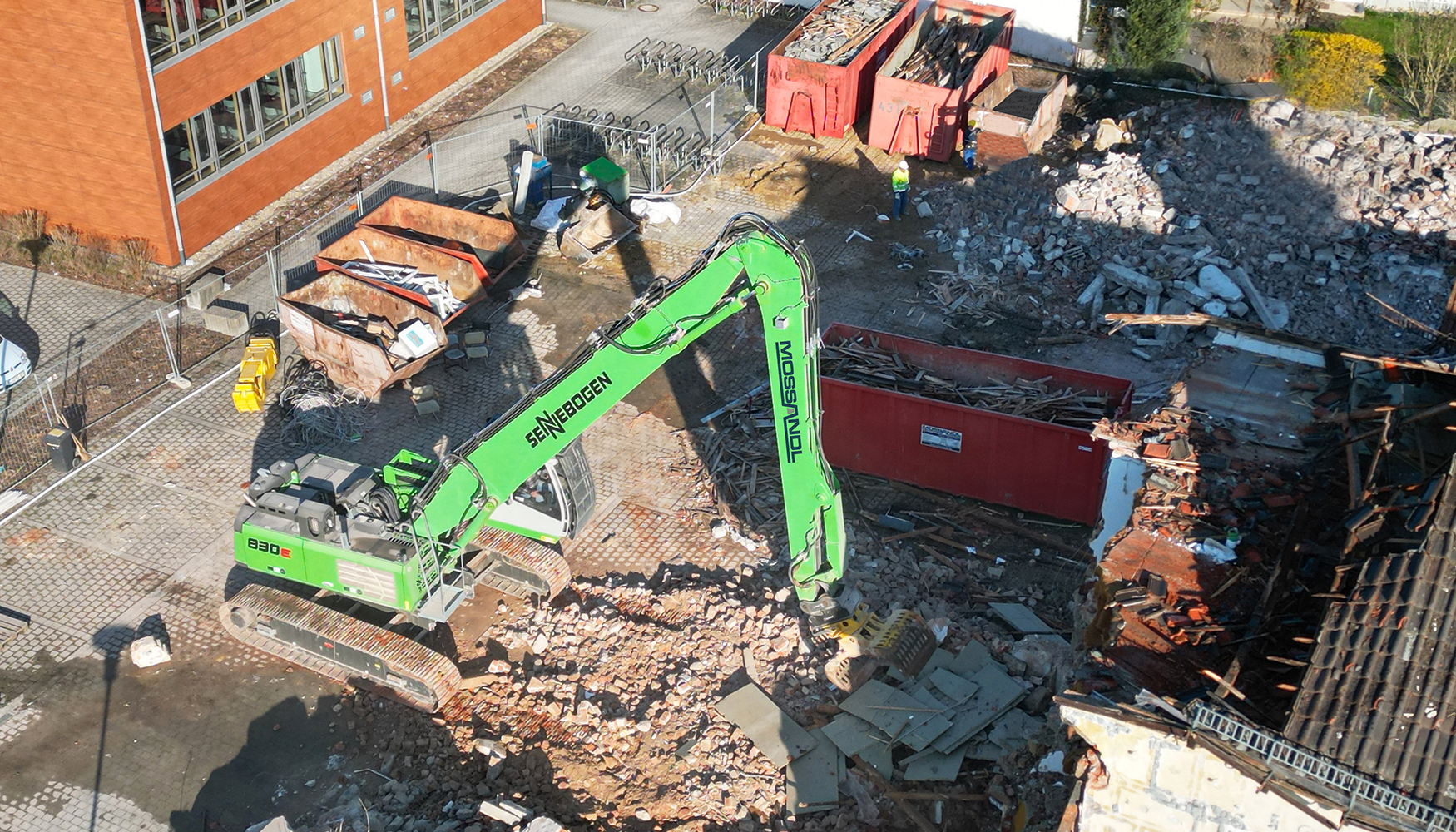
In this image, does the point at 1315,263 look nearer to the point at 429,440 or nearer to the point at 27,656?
the point at 429,440

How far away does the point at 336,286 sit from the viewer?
22922 mm

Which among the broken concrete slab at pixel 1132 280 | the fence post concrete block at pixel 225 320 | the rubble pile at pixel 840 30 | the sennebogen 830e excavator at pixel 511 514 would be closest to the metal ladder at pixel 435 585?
the sennebogen 830e excavator at pixel 511 514

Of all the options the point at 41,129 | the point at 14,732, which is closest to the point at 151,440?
the point at 14,732

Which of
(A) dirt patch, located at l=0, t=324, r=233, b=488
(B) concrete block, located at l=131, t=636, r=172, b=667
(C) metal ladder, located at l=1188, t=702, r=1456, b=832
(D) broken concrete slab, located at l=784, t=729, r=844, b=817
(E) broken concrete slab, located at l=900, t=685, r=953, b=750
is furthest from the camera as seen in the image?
(A) dirt patch, located at l=0, t=324, r=233, b=488

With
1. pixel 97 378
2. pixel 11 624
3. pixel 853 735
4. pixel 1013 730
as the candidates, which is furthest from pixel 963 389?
pixel 97 378

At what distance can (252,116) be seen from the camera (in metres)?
26.4

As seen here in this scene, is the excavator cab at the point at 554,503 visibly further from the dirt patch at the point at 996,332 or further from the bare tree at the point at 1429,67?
the bare tree at the point at 1429,67

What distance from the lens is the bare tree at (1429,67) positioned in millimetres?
28828

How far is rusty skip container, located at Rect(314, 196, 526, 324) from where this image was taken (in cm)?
2381

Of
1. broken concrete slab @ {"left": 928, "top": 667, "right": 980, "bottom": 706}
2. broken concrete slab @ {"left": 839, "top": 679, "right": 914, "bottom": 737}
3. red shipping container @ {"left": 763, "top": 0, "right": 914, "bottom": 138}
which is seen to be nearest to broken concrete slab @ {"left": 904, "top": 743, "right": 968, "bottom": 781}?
broken concrete slab @ {"left": 839, "top": 679, "right": 914, "bottom": 737}

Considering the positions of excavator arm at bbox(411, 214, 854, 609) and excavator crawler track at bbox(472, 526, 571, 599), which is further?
excavator crawler track at bbox(472, 526, 571, 599)

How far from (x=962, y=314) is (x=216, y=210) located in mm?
14459

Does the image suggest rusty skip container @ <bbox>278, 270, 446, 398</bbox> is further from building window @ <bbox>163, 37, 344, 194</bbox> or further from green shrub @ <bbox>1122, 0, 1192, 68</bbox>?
green shrub @ <bbox>1122, 0, 1192, 68</bbox>

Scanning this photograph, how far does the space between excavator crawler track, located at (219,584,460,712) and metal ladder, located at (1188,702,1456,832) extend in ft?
29.7
